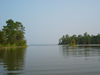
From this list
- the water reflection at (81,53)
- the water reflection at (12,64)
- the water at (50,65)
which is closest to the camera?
the water at (50,65)

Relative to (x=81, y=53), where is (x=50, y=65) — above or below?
above

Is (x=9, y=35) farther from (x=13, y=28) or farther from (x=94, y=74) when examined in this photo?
(x=94, y=74)

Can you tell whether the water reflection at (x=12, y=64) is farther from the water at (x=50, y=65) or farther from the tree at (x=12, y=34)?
the tree at (x=12, y=34)

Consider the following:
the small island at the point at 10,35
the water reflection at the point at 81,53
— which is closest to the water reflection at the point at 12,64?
the water reflection at the point at 81,53

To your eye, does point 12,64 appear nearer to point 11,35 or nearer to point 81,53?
point 81,53

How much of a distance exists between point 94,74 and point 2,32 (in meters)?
39.1

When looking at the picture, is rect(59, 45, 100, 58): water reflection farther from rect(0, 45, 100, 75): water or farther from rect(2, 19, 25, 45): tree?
rect(2, 19, 25, 45): tree

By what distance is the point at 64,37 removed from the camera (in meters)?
140

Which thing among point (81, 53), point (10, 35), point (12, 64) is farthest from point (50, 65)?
point (10, 35)

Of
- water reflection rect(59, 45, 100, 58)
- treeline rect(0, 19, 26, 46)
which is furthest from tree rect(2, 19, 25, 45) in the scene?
water reflection rect(59, 45, 100, 58)

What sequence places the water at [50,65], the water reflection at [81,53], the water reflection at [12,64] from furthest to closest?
the water reflection at [81,53] < the water reflection at [12,64] < the water at [50,65]

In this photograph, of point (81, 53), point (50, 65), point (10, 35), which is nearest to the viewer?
point (50, 65)

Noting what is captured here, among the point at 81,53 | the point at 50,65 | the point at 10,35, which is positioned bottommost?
the point at 81,53

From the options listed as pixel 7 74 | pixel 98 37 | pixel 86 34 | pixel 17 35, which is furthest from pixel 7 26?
pixel 86 34
